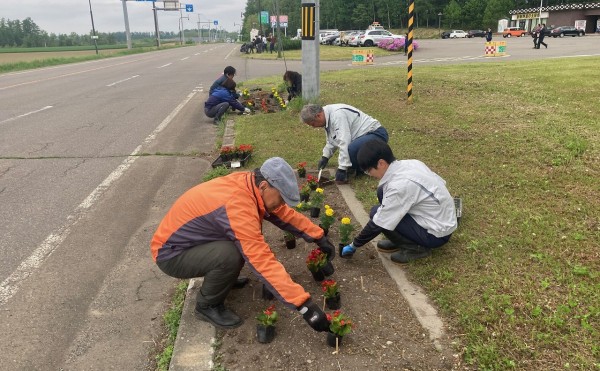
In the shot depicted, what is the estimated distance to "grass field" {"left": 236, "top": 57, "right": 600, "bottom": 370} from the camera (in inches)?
110

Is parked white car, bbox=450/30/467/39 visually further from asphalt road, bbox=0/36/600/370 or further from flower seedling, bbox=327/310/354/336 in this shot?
flower seedling, bbox=327/310/354/336

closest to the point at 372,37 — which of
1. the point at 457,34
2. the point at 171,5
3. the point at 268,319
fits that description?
the point at 457,34

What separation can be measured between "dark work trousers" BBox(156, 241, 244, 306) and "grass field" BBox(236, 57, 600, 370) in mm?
1487

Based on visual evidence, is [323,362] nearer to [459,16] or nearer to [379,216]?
[379,216]

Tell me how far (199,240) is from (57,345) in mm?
1213

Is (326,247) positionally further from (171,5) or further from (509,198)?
(171,5)

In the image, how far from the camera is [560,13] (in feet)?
193

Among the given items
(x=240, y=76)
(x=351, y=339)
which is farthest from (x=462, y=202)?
(x=240, y=76)

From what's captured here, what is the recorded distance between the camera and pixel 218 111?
32.7ft

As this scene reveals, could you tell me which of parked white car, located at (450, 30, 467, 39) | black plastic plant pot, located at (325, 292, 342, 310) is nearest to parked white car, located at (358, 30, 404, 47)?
parked white car, located at (450, 30, 467, 39)

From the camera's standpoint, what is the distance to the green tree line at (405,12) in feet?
233

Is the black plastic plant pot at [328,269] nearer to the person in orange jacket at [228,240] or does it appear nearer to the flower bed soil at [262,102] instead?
the person in orange jacket at [228,240]

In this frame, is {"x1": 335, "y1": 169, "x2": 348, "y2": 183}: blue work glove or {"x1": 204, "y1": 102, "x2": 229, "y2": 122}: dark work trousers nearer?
{"x1": 335, "y1": 169, "x2": 348, "y2": 183}: blue work glove

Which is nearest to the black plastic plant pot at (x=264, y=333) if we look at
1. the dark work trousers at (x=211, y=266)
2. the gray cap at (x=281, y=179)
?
the dark work trousers at (x=211, y=266)
